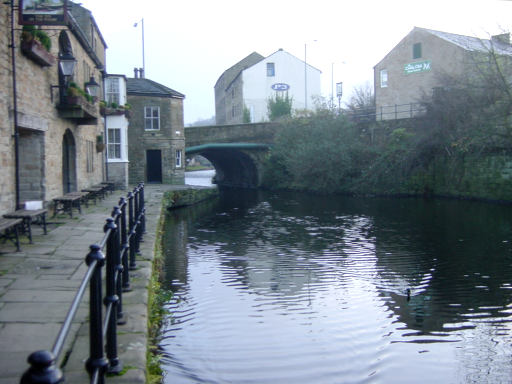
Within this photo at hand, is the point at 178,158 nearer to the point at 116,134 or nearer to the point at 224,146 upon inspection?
the point at 224,146

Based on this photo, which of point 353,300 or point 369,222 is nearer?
point 353,300

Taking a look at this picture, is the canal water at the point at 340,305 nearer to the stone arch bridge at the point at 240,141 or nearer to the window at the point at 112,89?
the window at the point at 112,89

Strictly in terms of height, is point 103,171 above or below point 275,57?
below

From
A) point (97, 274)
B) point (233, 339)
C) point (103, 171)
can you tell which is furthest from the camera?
point (103, 171)

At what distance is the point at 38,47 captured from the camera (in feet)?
28.7

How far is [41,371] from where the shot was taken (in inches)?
50.4

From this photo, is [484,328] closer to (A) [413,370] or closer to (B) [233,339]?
(A) [413,370]

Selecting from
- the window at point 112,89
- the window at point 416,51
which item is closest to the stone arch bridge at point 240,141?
the window at point 112,89

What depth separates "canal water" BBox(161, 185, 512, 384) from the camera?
4527 mm

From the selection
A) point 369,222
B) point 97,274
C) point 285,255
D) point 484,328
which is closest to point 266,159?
point 369,222

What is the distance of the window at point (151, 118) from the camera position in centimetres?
2609

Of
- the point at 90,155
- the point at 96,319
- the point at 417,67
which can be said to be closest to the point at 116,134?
the point at 90,155

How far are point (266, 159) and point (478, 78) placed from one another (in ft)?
44.6

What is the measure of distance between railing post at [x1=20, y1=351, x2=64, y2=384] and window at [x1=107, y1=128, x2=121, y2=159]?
750 inches
